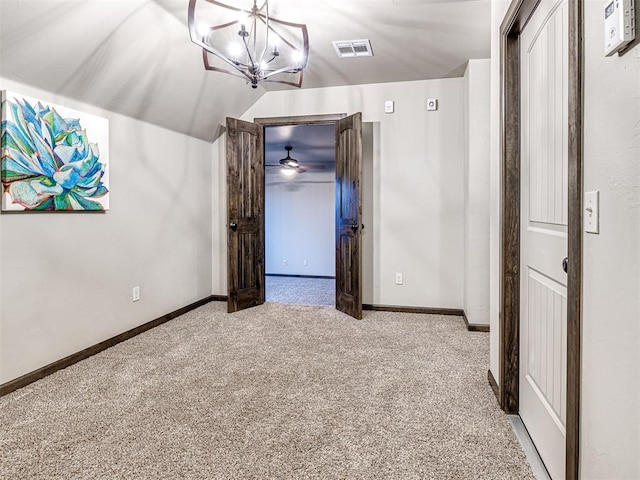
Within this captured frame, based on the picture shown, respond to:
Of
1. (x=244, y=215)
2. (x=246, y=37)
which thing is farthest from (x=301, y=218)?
(x=246, y=37)

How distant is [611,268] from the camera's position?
0.94 m

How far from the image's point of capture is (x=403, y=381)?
94.0 inches

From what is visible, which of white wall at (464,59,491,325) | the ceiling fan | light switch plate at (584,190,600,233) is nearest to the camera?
light switch plate at (584,190,600,233)

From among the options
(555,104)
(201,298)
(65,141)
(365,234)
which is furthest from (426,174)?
(65,141)

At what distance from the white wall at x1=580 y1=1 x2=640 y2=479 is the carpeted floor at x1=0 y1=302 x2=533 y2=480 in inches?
27.6

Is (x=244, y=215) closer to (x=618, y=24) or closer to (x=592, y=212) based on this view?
(x=592, y=212)

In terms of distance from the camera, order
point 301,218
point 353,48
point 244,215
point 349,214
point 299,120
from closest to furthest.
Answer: point 353,48, point 349,214, point 244,215, point 299,120, point 301,218

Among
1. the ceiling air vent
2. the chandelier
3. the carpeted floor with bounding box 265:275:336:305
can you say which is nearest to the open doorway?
the carpeted floor with bounding box 265:275:336:305

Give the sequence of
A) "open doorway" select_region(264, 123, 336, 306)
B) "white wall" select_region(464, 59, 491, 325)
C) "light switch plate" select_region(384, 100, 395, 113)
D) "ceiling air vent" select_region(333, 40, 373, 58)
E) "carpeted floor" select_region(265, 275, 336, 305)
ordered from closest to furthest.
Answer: "ceiling air vent" select_region(333, 40, 373, 58)
"white wall" select_region(464, 59, 491, 325)
"light switch plate" select_region(384, 100, 395, 113)
"carpeted floor" select_region(265, 275, 336, 305)
"open doorway" select_region(264, 123, 336, 306)

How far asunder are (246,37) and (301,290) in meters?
3.46

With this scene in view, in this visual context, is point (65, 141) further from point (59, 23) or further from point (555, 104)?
point (555, 104)

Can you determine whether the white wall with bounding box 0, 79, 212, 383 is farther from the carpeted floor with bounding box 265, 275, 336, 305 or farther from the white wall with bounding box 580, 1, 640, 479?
the white wall with bounding box 580, 1, 640, 479

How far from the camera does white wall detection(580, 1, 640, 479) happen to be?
2.78 feet

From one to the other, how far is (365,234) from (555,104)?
2830mm
